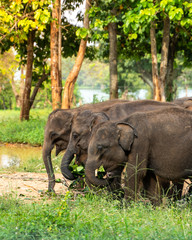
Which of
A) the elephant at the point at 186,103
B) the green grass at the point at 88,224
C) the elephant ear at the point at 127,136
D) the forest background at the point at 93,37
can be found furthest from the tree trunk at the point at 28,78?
the green grass at the point at 88,224

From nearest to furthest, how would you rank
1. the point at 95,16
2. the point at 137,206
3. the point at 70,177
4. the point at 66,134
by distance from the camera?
the point at 137,206 < the point at 70,177 < the point at 66,134 < the point at 95,16

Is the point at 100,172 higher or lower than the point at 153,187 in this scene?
higher

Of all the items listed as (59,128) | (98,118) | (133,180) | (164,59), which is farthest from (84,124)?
(164,59)

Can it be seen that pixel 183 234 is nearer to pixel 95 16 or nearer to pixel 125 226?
pixel 125 226

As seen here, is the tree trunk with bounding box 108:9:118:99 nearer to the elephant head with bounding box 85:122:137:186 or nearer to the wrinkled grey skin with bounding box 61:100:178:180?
the wrinkled grey skin with bounding box 61:100:178:180

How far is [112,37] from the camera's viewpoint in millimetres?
15133

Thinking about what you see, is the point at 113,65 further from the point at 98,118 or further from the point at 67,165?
the point at 98,118

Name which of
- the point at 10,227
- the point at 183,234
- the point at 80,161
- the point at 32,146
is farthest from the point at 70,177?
the point at 32,146

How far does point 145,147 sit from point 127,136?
0.28m

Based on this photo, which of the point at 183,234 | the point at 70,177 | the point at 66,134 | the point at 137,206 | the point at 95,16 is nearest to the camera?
the point at 183,234

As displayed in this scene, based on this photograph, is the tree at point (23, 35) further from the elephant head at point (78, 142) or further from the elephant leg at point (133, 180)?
the elephant leg at point (133, 180)

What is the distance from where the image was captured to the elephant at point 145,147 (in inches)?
237

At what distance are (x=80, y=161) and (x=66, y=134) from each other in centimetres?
66

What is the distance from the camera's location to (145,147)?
19.8ft
